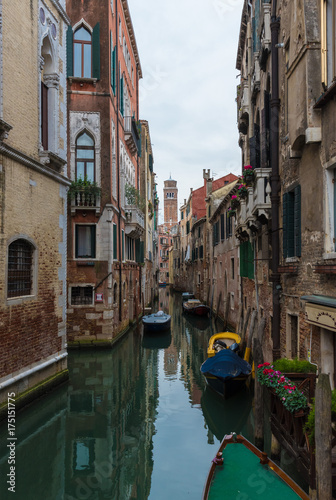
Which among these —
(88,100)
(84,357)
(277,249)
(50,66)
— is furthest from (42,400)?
(88,100)

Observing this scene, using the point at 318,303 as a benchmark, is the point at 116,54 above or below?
above


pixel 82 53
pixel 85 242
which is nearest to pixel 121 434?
pixel 85 242

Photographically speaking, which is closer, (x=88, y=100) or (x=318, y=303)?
(x=318, y=303)

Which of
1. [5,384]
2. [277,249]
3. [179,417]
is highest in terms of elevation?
[277,249]

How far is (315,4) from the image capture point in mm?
5852

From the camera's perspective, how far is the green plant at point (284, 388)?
186 inches

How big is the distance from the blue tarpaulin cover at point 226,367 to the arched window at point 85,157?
7.91 m

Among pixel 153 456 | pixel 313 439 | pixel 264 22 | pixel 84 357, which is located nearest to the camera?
pixel 313 439

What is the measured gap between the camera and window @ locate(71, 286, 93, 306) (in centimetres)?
1420

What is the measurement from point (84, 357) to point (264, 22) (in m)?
10.4

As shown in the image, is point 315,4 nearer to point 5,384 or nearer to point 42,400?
point 5,384

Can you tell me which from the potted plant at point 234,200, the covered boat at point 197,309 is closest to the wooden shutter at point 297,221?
the potted plant at point 234,200

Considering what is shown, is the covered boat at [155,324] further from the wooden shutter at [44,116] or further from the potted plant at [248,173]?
the wooden shutter at [44,116]

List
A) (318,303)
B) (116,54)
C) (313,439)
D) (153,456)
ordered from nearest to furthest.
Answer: (313,439) < (318,303) < (153,456) < (116,54)
